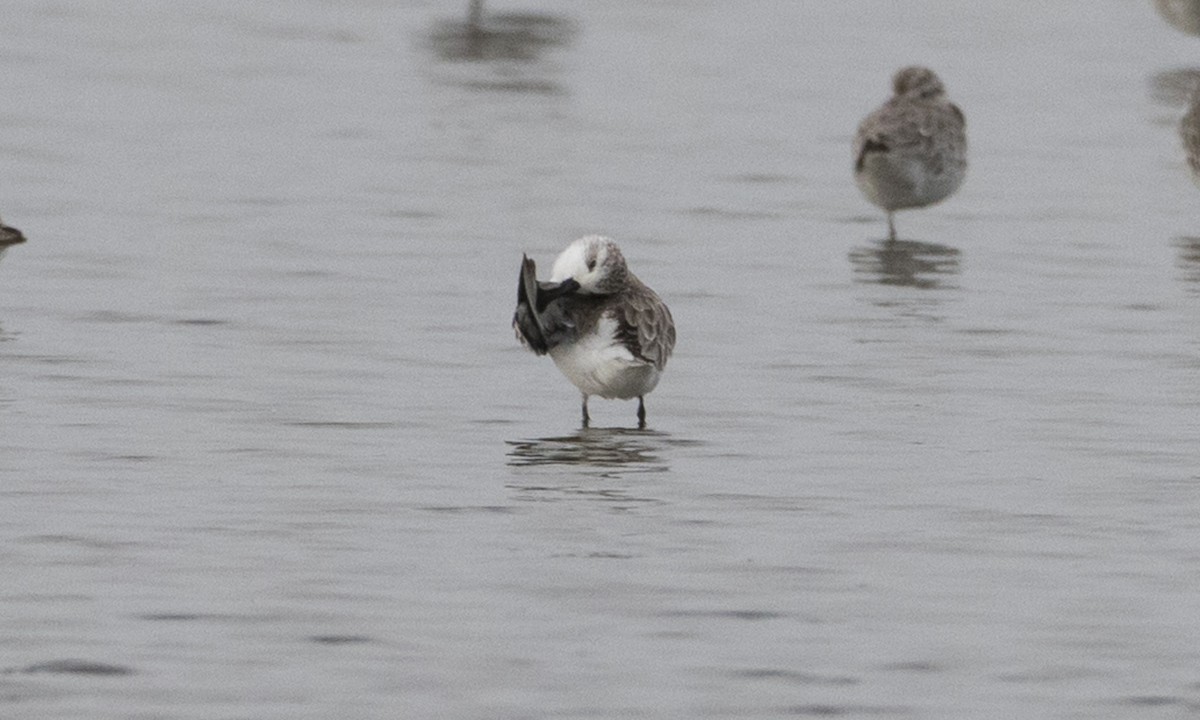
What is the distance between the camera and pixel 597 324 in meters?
12.0

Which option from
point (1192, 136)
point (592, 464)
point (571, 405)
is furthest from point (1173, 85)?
point (592, 464)

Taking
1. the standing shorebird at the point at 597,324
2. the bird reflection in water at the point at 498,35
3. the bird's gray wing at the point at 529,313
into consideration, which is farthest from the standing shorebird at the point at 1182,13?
the bird's gray wing at the point at 529,313

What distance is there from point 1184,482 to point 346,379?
376 centimetres

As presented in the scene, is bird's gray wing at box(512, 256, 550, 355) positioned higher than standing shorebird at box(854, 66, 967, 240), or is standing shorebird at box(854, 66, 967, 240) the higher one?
standing shorebird at box(854, 66, 967, 240)

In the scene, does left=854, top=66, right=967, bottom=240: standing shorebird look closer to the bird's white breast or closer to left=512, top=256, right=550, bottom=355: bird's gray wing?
the bird's white breast

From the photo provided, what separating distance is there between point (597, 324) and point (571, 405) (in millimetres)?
872

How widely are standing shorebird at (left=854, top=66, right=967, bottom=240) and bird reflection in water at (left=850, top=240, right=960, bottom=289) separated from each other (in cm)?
29

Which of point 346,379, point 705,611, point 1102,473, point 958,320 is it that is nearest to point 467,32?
point 958,320

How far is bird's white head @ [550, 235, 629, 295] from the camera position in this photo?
476 inches

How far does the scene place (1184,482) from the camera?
11062 mm

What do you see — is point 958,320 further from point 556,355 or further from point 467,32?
point 467,32

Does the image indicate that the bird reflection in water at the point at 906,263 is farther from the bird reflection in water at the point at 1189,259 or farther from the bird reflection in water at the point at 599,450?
the bird reflection in water at the point at 599,450

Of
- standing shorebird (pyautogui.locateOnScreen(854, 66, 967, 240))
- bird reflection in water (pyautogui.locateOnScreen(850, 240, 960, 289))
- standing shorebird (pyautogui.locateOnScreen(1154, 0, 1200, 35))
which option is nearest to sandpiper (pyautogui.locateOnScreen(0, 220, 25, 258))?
bird reflection in water (pyautogui.locateOnScreen(850, 240, 960, 289))

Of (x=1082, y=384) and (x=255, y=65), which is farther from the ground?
(x=255, y=65)
